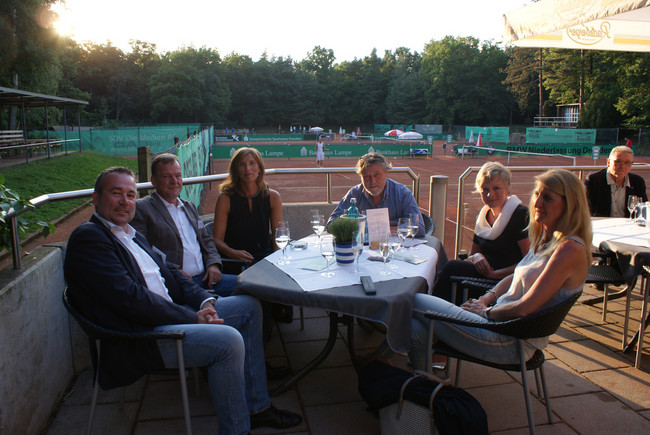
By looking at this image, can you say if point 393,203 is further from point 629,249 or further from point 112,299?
point 112,299

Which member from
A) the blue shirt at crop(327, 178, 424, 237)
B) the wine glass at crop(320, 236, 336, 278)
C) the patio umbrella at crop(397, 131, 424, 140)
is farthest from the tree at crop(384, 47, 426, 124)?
the wine glass at crop(320, 236, 336, 278)

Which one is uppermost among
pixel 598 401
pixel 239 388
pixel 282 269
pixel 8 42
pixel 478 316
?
pixel 8 42

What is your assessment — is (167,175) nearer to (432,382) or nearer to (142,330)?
(142,330)

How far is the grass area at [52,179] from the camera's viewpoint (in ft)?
38.8

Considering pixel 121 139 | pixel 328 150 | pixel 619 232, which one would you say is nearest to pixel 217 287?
pixel 619 232

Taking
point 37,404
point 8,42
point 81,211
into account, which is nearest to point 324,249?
point 37,404

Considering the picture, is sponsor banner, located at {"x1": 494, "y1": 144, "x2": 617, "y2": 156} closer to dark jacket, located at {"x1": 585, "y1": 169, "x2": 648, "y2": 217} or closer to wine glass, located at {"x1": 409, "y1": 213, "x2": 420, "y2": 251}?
dark jacket, located at {"x1": 585, "y1": 169, "x2": 648, "y2": 217}

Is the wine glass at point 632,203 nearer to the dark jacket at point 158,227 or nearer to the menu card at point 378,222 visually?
the menu card at point 378,222

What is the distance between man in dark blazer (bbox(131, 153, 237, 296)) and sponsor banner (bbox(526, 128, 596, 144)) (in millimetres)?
37506

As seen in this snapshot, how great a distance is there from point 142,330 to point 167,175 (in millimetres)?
1350

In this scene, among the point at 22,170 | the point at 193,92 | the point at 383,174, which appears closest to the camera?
the point at 383,174

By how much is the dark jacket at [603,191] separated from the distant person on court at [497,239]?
1.87 m

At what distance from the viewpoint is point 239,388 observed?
2.30m

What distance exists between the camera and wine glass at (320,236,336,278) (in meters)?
2.73
